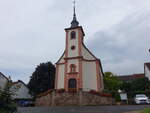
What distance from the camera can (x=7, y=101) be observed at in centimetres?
780

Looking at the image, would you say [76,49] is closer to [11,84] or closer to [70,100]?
[70,100]

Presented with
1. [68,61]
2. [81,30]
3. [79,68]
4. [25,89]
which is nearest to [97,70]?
[79,68]

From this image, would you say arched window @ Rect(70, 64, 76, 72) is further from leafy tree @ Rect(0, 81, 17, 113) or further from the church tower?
leafy tree @ Rect(0, 81, 17, 113)

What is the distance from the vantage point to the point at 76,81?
1260 inches

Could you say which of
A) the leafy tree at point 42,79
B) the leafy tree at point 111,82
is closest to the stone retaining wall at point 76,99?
the leafy tree at point 42,79

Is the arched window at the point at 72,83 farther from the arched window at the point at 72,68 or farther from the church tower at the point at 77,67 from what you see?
the arched window at the point at 72,68

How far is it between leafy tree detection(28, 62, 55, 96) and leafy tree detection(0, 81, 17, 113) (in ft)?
115

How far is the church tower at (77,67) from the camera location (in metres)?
32.0

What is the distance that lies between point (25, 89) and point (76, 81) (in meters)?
23.3

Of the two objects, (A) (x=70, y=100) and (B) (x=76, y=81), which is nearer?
(A) (x=70, y=100)

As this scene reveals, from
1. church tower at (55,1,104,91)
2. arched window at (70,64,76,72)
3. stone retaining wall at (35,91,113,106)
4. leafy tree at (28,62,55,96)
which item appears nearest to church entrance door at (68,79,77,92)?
church tower at (55,1,104,91)

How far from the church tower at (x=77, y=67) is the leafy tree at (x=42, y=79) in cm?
955

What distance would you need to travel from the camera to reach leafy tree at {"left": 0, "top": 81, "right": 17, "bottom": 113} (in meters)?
7.67

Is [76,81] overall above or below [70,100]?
above
